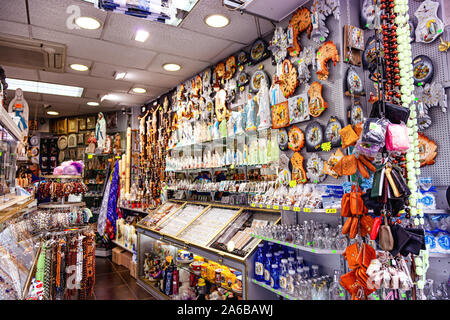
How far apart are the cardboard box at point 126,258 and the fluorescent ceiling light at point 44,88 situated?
138 inches

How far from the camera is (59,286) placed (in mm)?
3057

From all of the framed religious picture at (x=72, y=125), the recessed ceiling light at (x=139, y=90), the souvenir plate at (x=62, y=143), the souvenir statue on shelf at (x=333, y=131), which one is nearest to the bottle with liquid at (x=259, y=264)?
the souvenir statue on shelf at (x=333, y=131)

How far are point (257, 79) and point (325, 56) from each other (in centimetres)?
119

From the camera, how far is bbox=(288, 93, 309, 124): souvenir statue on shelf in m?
2.71

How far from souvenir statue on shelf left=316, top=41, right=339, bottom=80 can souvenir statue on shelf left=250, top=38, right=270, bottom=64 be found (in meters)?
1.04

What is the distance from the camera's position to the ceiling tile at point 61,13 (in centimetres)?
Answer: 291

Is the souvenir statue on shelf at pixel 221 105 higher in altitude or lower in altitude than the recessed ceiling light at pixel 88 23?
lower

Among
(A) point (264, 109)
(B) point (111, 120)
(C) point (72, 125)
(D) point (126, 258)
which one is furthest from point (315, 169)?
(C) point (72, 125)

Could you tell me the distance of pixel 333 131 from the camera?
2.41 meters

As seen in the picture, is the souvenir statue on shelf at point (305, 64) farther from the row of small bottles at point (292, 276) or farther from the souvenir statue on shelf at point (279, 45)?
the row of small bottles at point (292, 276)

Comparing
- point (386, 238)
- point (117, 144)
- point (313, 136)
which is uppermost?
point (117, 144)

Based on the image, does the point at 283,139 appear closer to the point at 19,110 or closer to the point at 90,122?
the point at 19,110

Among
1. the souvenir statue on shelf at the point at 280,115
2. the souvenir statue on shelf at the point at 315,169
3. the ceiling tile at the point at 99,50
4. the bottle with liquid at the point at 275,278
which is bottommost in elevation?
the bottle with liquid at the point at 275,278
